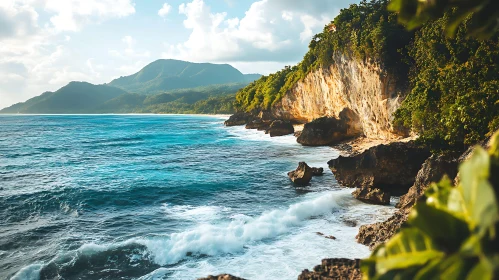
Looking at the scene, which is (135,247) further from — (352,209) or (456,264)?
(456,264)

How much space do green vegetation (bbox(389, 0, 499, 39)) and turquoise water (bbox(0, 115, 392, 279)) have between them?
1104 cm

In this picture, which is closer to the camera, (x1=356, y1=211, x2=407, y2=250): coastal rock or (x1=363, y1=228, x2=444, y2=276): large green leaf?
(x1=363, y1=228, x2=444, y2=276): large green leaf

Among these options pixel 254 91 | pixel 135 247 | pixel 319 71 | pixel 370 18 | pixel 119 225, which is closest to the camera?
pixel 135 247

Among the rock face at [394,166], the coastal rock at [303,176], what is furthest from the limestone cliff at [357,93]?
the coastal rock at [303,176]

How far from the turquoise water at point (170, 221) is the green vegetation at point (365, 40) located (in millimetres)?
11499

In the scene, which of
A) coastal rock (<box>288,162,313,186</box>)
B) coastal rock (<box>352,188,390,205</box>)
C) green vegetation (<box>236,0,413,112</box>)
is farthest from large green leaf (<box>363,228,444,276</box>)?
green vegetation (<box>236,0,413,112</box>)

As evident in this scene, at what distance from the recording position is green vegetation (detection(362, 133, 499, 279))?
1.42 m

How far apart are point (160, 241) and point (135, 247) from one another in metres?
1.09

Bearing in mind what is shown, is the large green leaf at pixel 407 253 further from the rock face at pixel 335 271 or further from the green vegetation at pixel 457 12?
the rock face at pixel 335 271

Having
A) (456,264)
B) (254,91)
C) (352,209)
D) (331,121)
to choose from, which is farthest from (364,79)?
(254,91)

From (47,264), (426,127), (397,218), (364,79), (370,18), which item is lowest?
A: (47,264)

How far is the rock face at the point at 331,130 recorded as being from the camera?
41.8m

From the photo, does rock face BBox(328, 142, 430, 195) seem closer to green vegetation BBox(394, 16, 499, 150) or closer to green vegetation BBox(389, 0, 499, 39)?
green vegetation BBox(394, 16, 499, 150)

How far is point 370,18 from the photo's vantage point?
33812 millimetres
